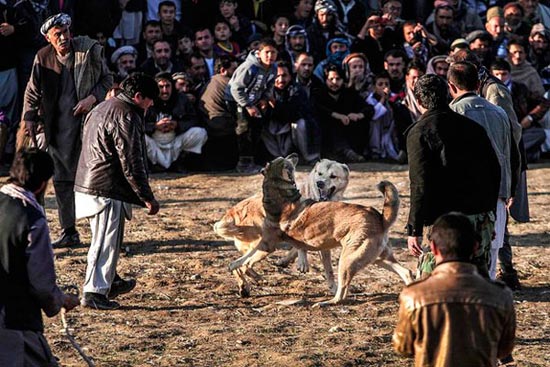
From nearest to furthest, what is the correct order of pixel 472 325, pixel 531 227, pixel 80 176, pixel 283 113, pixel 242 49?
pixel 472 325
pixel 80 176
pixel 531 227
pixel 283 113
pixel 242 49

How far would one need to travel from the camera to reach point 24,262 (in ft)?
18.7

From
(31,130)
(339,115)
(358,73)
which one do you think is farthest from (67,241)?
(358,73)

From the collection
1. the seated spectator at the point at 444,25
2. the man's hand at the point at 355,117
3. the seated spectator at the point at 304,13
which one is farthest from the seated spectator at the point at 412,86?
the seated spectator at the point at 304,13

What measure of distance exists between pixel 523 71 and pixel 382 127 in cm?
209

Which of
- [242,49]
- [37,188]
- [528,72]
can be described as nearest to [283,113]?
[242,49]

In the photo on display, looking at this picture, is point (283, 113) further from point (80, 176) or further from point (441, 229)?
point (441, 229)

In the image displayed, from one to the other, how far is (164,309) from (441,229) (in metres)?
4.32

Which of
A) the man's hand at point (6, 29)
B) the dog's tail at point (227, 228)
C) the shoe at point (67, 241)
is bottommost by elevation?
the shoe at point (67, 241)

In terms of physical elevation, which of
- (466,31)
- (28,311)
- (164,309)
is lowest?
(164,309)

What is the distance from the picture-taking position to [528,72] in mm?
15797

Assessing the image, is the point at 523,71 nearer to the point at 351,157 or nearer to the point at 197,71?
the point at 351,157

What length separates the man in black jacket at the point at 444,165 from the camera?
6.88 meters

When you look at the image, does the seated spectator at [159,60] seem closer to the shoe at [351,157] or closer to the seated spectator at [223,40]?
the seated spectator at [223,40]

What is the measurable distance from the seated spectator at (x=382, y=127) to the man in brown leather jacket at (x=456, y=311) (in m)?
10.7
